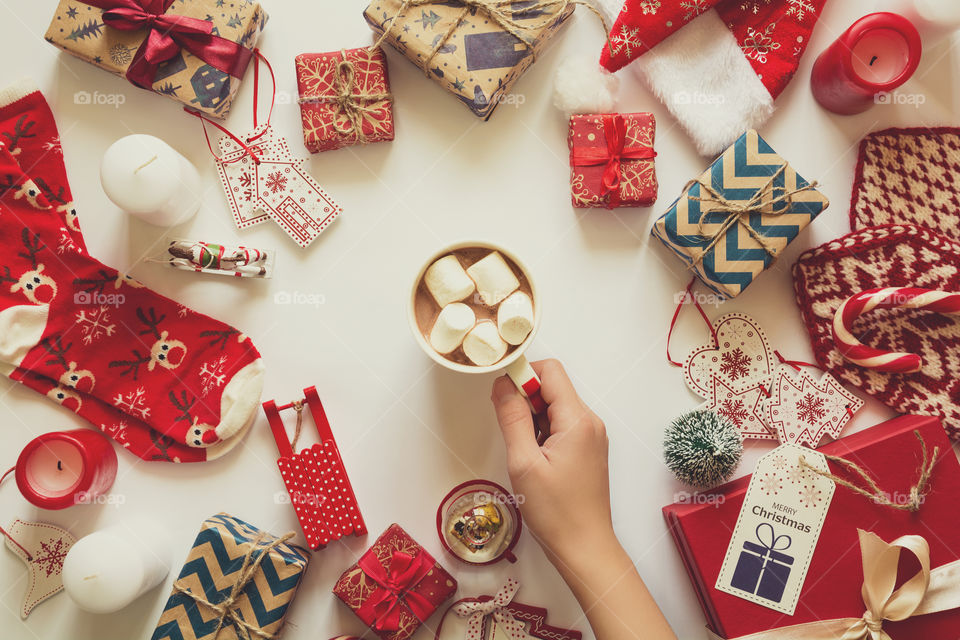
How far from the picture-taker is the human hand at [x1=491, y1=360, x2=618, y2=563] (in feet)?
3.57

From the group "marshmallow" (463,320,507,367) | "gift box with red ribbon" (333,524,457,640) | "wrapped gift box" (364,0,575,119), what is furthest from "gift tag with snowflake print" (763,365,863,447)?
"wrapped gift box" (364,0,575,119)

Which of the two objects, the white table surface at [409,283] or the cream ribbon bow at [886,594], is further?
the white table surface at [409,283]

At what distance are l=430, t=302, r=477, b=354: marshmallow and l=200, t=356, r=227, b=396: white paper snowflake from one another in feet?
1.78

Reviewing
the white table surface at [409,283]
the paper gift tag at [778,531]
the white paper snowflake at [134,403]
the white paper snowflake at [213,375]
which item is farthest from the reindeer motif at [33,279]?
the paper gift tag at [778,531]

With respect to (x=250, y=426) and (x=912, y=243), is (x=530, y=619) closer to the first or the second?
(x=250, y=426)

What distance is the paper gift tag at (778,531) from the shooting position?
1.16 metres

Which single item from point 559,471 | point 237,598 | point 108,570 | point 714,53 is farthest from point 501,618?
point 714,53

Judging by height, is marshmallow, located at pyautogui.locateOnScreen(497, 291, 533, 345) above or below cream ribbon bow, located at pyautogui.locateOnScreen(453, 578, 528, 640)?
above

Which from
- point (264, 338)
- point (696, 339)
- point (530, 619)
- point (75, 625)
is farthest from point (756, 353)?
point (75, 625)

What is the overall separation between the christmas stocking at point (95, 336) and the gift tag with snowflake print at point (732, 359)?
944 millimetres

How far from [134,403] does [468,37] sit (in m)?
1.05

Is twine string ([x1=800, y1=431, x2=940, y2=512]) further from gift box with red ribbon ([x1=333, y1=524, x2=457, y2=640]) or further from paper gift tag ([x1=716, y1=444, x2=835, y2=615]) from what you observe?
gift box with red ribbon ([x1=333, y1=524, x2=457, y2=640])

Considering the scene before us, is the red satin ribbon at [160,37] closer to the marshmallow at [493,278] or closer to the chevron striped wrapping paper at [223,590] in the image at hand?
the marshmallow at [493,278]

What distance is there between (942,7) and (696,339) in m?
0.80
